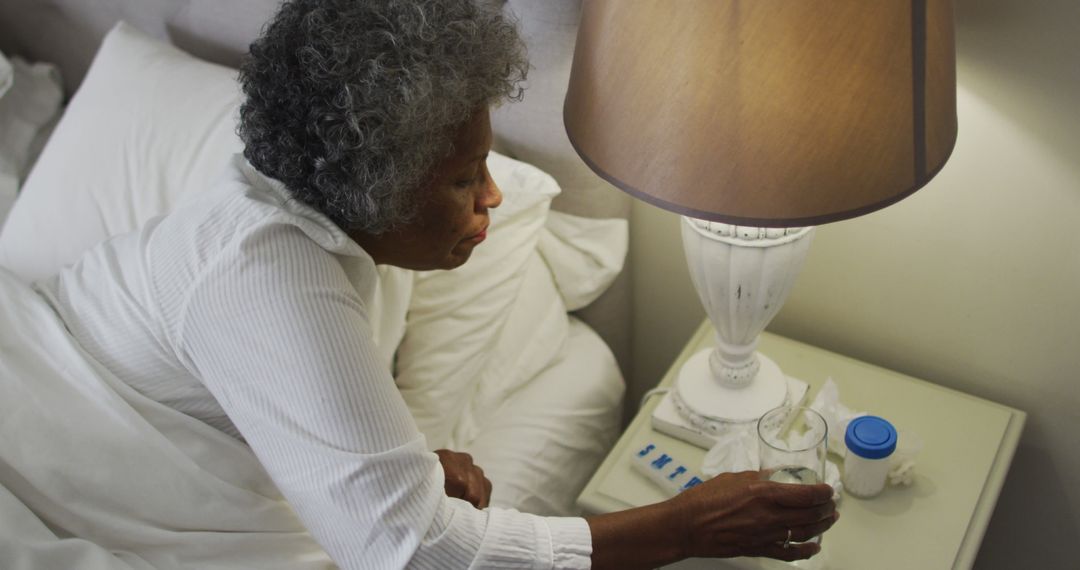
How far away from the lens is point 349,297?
3.06 feet

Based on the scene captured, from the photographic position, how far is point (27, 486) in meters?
0.95

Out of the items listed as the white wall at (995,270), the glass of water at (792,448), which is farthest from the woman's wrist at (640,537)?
the white wall at (995,270)

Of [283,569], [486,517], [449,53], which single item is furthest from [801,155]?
[283,569]

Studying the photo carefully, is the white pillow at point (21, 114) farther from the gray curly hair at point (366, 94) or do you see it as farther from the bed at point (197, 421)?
the gray curly hair at point (366, 94)

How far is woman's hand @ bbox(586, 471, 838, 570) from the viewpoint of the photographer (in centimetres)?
94

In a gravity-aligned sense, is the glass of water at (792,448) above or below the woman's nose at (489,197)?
below

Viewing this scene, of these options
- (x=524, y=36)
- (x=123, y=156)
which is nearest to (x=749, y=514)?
(x=524, y=36)

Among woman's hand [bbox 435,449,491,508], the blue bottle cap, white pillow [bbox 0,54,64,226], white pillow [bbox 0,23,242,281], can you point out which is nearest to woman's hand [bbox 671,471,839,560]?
the blue bottle cap

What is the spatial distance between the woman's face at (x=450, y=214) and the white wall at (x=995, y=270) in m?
0.41

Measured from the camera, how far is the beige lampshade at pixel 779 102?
74cm

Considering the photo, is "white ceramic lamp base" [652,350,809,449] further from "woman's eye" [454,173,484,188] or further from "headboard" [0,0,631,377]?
"woman's eye" [454,173,484,188]

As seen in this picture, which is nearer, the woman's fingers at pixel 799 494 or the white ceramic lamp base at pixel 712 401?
the woman's fingers at pixel 799 494

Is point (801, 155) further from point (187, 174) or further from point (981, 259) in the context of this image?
point (187, 174)

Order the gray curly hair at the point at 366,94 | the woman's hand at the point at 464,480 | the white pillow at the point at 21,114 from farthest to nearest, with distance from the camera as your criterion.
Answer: the white pillow at the point at 21,114 → the woman's hand at the point at 464,480 → the gray curly hair at the point at 366,94
